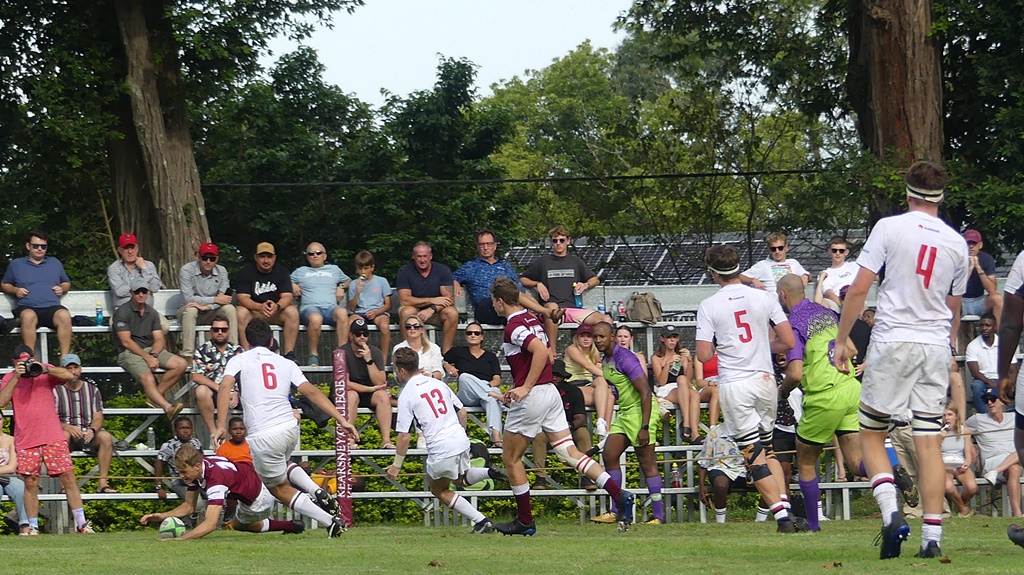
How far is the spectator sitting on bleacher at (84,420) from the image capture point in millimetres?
15523

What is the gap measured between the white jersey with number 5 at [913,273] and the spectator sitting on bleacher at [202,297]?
1014cm

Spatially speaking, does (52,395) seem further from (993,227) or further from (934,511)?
(993,227)

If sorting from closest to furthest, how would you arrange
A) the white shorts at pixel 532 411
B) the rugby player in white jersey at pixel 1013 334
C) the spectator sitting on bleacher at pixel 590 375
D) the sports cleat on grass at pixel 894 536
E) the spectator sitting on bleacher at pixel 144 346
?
1. the sports cleat on grass at pixel 894 536
2. the rugby player in white jersey at pixel 1013 334
3. the white shorts at pixel 532 411
4. the spectator sitting on bleacher at pixel 590 375
5. the spectator sitting on bleacher at pixel 144 346

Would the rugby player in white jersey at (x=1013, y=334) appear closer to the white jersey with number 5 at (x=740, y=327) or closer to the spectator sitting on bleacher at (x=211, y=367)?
the white jersey with number 5 at (x=740, y=327)

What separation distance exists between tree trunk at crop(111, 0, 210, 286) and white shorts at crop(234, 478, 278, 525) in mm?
8097

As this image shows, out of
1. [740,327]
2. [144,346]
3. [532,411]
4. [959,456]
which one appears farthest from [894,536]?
[144,346]

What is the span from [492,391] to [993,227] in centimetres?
945

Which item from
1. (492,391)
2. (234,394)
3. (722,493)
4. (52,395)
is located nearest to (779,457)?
(722,493)

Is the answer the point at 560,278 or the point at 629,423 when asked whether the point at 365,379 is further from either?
the point at 629,423

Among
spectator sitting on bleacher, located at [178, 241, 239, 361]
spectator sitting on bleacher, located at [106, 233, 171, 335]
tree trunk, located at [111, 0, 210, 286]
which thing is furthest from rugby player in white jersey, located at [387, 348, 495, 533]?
tree trunk, located at [111, 0, 210, 286]

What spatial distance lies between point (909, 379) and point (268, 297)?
1044 centimetres

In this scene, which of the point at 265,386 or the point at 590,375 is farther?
the point at 590,375

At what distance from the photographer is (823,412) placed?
10.7 metres

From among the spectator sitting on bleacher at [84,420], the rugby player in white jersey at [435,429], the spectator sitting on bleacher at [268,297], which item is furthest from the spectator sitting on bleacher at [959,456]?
the spectator sitting on bleacher at [84,420]
